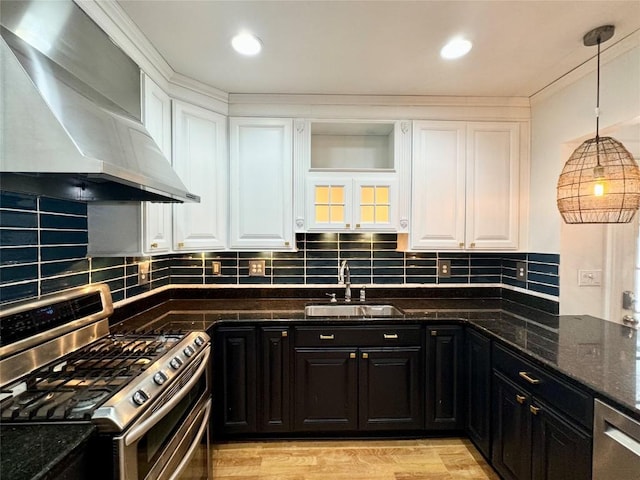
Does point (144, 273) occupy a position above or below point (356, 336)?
above

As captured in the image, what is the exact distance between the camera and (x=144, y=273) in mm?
2266

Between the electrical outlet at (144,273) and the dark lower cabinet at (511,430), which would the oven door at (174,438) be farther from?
the dark lower cabinet at (511,430)

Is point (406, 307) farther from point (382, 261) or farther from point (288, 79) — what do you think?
point (288, 79)

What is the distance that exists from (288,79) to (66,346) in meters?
1.96

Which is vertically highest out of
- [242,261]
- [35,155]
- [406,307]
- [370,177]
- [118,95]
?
[118,95]

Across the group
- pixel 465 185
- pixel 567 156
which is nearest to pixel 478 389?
pixel 465 185

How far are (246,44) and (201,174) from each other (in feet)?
2.93

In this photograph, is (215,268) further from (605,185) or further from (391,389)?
(605,185)

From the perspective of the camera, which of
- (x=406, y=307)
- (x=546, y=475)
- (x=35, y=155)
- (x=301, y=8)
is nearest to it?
(x=35, y=155)

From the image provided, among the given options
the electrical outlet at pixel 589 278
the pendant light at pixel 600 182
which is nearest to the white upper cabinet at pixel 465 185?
the electrical outlet at pixel 589 278

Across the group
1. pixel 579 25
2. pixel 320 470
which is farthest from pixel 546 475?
pixel 579 25

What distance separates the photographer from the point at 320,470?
1977 millimetres

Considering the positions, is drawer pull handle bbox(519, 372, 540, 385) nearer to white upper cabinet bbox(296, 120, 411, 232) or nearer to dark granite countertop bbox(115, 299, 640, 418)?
dark granite countertop bbox(115, 299, 640, 418)

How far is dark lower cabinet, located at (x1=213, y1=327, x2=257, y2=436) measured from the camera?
6.98 ft
